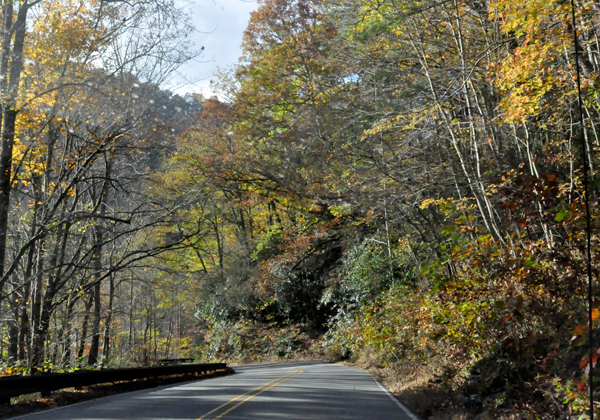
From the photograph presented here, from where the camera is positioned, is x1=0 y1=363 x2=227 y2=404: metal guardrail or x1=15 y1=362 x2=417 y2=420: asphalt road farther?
x1=0 y1=363 x2=227 y2=404: metal guardrail

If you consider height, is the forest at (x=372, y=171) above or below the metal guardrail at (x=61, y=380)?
above

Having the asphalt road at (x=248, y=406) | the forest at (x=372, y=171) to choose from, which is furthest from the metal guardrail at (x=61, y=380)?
the forest at (x=372, y=171)

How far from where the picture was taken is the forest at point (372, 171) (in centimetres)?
884

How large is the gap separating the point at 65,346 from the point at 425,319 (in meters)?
14.3

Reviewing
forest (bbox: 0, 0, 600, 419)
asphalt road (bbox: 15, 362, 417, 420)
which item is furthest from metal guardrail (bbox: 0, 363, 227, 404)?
forest (bbox: 0, 0, 600, 419)

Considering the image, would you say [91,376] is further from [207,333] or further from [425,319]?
[207,333]

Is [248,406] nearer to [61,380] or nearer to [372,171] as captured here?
[61,380]

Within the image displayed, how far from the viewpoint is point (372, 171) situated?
60.1 feet

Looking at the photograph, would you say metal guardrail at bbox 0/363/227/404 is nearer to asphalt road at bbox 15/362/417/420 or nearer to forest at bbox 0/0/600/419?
asphalt road at bbox 15/362/417/420

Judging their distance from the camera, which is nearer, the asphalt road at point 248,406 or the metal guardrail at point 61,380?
the asphalt road at point 248,406

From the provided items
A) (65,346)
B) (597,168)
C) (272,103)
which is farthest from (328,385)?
(272,103)

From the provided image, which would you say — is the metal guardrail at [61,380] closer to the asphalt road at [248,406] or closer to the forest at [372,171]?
the asphalt road at [248,406]

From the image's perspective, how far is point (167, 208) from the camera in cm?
1631

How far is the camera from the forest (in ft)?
29.0
